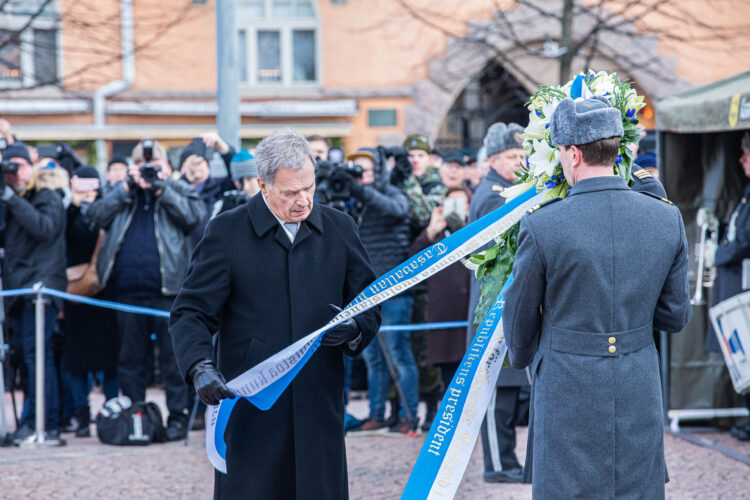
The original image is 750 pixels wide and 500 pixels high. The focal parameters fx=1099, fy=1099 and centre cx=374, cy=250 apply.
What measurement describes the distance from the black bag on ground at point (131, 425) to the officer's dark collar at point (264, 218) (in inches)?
174

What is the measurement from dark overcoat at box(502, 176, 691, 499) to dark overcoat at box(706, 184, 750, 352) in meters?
4.27

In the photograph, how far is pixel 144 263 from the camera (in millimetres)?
8523

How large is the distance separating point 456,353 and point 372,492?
176cm

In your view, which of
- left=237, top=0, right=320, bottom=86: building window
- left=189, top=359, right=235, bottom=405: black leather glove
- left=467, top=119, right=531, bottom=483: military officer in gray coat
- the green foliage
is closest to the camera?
left=189, top=359, right=235, bottom=405: black leather glove

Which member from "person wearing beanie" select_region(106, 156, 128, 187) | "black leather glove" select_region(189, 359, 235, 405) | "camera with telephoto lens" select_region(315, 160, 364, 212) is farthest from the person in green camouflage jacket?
"black leather glove" select_region(189, 359, 235, 405)

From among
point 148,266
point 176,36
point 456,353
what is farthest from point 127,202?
point 176,36

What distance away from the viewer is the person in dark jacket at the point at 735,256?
783cm

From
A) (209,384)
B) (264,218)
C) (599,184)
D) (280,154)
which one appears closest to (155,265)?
(264,218)

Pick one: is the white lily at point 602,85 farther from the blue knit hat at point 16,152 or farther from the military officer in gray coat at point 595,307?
the blue knit hat at point 16,152

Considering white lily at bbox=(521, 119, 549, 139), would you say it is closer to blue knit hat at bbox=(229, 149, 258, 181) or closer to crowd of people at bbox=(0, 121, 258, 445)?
crowd of people at bbox=(0, 121, 258, 445)

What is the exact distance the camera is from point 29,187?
852cm

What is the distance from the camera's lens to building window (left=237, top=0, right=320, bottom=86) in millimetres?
18531

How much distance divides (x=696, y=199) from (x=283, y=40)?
11188 millimetres

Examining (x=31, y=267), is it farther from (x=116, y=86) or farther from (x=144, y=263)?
(x=116, y=86)
